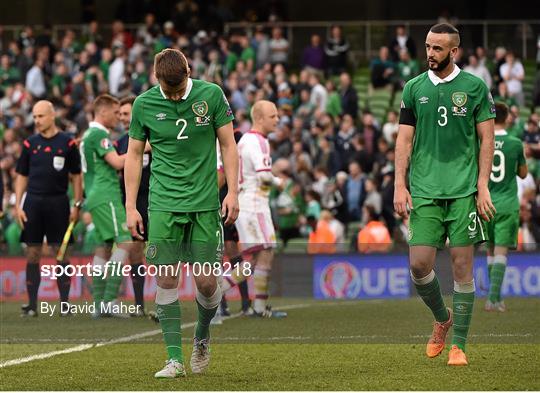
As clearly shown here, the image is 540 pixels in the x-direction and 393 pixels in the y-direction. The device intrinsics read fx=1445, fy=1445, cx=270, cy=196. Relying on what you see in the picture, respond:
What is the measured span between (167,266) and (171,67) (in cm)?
133

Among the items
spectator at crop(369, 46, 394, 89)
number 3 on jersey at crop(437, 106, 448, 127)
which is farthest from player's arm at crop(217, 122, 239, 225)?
spectator at crop(369, 46, 394, 89)

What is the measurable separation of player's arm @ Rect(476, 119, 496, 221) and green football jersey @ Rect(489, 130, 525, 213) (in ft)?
15.5

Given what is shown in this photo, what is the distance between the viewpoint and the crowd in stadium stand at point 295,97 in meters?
23.1

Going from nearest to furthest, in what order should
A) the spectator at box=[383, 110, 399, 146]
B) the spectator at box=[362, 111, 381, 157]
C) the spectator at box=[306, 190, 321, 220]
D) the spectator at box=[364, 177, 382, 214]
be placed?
the spectator at box=[364, 177, 382, 214] < the spectator at box=[306, 190, 321, 220] < the spectator at box=[362, 111, 381, 157] < the spectator at box=[383, 110, 399, 146]

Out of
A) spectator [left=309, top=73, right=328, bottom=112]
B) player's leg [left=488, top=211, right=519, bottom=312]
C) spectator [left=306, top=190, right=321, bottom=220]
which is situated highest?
spectator [left=309, top=73, right=328, bottom=112]

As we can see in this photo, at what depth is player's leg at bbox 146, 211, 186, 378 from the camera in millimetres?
9688

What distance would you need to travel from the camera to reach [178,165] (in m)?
9.76

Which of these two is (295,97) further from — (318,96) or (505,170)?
(505,170)

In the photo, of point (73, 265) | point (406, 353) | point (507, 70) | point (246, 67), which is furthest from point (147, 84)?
point (406, 353)

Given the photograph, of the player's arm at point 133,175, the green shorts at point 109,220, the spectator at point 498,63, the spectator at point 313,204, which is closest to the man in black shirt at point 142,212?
the green shorts at point 109,220

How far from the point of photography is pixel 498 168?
15.0 metres

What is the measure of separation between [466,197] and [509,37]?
70.9 feet

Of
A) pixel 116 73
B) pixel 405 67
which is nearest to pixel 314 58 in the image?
pixel 405 67

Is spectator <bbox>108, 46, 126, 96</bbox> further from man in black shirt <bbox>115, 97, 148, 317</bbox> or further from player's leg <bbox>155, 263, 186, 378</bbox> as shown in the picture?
player's leg <bbox>155, 263, 186, 378</bbox>
